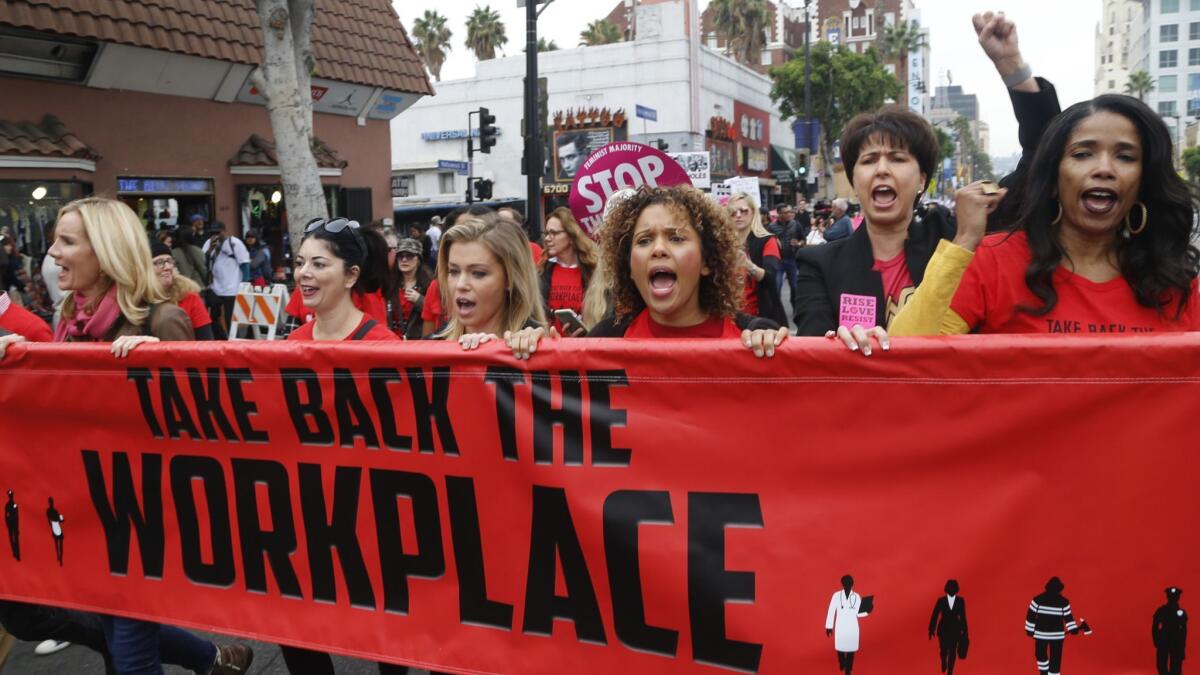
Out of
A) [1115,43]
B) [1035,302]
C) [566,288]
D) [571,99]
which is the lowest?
[566,288]

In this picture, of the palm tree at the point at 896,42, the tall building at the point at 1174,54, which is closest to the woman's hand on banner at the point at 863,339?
the palm tree at the point at 896,42

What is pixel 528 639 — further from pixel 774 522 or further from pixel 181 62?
pixel 181 62

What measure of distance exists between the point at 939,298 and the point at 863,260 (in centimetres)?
74

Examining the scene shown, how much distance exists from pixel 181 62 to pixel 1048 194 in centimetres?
1537

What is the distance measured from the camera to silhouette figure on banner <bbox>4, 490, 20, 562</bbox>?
3.38 m

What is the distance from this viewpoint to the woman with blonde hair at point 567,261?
6988 mm

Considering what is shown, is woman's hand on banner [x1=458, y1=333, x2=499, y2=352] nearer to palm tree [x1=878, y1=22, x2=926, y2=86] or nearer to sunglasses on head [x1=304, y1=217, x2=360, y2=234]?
sunglasses on head [x1=304, y1=217, x2=360, y2=234]

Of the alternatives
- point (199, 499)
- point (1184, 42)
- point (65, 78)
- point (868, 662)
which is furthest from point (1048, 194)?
point (1184, 42)

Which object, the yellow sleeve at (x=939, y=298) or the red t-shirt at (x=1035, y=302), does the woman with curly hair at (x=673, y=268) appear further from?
the red t-shirt at (x=1035, y=302)

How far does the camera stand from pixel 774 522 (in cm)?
251

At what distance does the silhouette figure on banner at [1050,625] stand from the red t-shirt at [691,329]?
4.08 ft

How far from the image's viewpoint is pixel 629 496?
262cm

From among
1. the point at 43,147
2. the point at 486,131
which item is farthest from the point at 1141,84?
the point at 43,147

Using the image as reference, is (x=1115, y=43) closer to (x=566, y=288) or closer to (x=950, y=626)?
(x=566, y=288)
